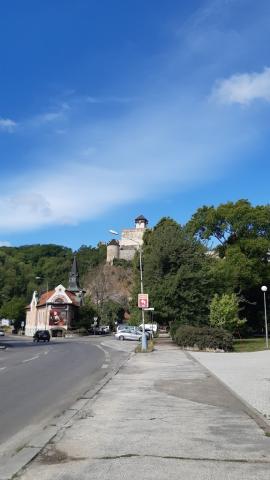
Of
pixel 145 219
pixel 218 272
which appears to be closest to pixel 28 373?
pixel 218 272

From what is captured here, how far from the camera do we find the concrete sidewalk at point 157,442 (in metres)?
5.70

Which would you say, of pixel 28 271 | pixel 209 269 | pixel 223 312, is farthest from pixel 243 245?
pixel 28 271

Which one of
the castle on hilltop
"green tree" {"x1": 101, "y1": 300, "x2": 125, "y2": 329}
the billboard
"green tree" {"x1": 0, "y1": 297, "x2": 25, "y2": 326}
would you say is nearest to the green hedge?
the billboard

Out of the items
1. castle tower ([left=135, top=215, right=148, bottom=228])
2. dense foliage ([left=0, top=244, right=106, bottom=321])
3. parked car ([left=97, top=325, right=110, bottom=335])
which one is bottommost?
parked car ([left=97, top=325, right=110, bottom=335])

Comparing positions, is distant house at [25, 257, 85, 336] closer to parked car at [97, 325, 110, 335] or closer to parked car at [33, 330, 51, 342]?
parked car at [97, 325, 110, 335]

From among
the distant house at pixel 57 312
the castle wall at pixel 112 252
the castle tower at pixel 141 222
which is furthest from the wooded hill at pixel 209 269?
the castle tower at pixel 141 222

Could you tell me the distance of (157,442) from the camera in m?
7.11

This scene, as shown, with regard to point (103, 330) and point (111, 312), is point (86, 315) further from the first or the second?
point (111, 312)

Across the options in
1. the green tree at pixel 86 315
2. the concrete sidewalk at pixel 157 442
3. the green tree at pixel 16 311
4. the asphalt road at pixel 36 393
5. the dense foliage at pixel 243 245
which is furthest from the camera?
the green tree at pixel 16 311

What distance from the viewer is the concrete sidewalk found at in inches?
224

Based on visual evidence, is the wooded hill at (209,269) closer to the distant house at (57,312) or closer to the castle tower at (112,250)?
the distant house at (57,312)

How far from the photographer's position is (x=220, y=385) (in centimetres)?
1456

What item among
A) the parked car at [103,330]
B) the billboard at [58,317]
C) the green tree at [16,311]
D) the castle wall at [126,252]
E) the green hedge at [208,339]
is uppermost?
the castle wall at [126,252]

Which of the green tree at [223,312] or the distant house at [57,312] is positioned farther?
the distant house at [57,312]
